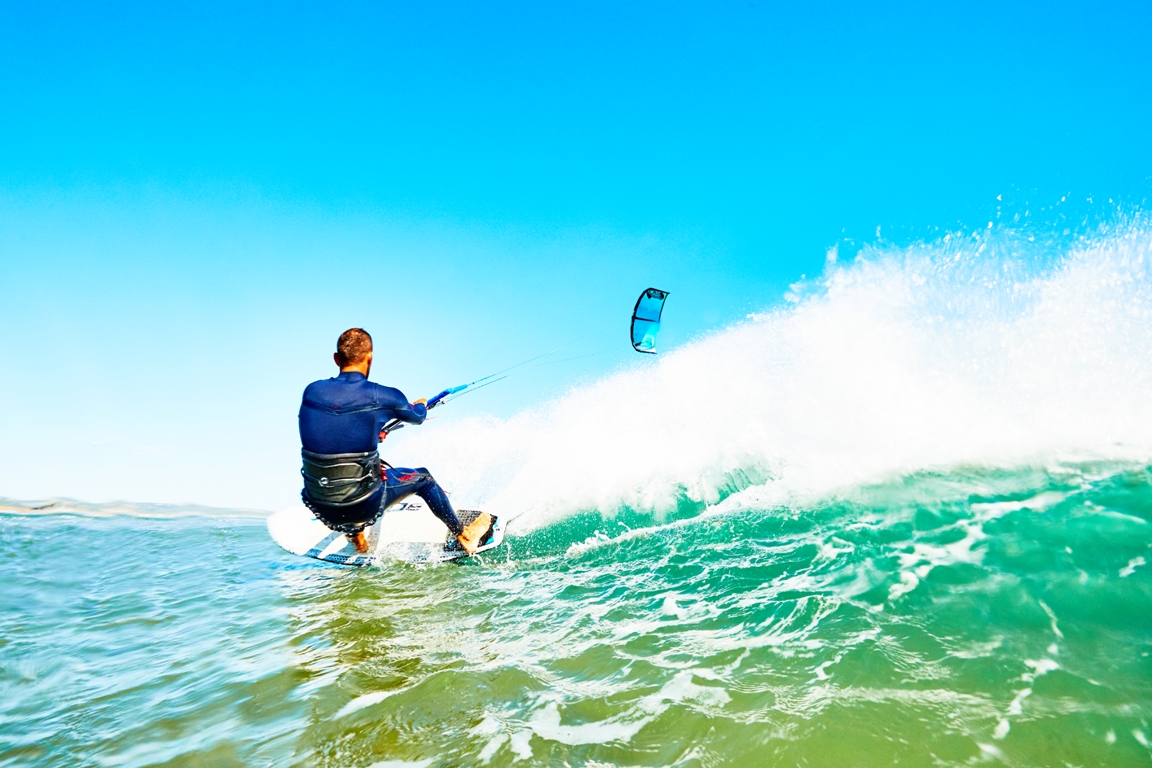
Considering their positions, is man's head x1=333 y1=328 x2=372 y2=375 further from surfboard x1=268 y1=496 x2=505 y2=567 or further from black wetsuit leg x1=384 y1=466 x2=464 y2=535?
surfboard x1=268 y1=496 x2=505 y2=567

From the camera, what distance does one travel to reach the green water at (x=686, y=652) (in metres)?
2.56

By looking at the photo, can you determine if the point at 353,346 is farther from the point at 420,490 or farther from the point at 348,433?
the point at 420,490

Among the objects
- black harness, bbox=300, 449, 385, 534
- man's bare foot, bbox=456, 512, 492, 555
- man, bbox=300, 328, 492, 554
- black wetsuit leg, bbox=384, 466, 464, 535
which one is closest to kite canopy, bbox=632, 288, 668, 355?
man's bare foot, bbox=456, 512, 492, 555

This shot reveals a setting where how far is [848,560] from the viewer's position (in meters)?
4.81

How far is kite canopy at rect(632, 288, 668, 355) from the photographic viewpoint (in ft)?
29.6

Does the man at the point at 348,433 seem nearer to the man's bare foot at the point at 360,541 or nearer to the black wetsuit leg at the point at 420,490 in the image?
the black wetsuit leg at the point at 420,490

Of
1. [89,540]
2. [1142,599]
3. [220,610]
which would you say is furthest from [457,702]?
[89,540]

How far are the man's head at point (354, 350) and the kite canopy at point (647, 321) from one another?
4623 mm

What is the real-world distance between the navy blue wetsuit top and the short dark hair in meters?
0.14

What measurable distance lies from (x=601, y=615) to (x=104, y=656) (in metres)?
3.96

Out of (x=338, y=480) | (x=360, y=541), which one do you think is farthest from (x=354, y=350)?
(x=360, y=541)

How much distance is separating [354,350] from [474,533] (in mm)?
2971

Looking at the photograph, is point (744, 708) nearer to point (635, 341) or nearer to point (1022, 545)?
point (1022, 545)

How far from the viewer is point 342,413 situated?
5.36 m
